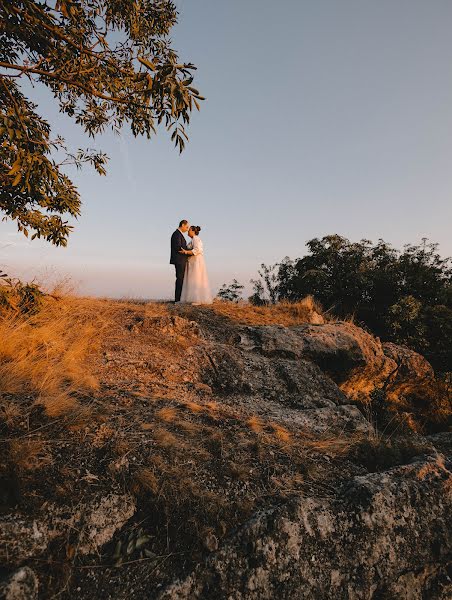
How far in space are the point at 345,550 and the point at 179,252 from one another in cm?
895

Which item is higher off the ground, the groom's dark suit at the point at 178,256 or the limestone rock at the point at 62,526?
the groom's dark suit at the point at 178,256

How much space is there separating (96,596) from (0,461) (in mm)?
1174

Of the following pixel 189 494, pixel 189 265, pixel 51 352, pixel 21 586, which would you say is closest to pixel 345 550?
pixel 189 494

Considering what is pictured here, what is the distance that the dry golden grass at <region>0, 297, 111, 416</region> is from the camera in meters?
3.67

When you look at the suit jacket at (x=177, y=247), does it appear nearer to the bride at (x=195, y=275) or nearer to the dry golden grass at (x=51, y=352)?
the bride at (x=195, y=275)

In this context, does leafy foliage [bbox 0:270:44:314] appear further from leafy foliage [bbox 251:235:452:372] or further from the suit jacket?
leafy foliage [bbox 251:235:452:372]

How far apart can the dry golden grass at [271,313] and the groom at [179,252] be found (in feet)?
4.42

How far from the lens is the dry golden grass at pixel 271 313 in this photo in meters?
9.16

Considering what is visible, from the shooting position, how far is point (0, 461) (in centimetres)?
252

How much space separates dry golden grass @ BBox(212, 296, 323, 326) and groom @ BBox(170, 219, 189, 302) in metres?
1.35

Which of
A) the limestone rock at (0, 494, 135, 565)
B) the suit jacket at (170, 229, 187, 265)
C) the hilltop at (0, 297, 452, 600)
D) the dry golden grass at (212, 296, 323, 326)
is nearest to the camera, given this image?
the limestone rock at (0, 494, 135, 565)

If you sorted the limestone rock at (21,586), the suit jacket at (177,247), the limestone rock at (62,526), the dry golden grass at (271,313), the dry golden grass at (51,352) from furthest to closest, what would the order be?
1. the suit jacket at (177,247)
2. the dry golden grass at (271,313)
3. the dry golden grass at (51,352)
4. the limestone rock at (62,526)
5. the limestone rock at (21,586)

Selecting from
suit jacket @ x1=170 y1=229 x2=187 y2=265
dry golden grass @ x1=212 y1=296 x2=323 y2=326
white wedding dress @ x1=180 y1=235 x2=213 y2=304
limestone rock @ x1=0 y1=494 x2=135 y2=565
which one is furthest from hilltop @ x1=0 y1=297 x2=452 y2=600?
suit jacket @ x1=170 y1=229 x2=187 y2=265

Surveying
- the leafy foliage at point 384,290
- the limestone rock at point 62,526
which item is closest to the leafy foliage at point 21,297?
the limestone rock at point 62,526
